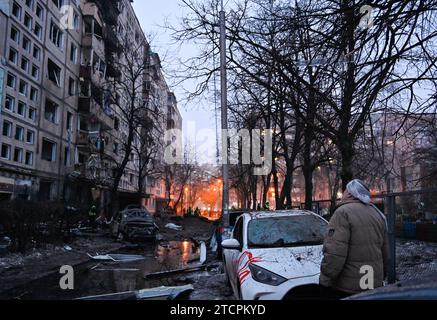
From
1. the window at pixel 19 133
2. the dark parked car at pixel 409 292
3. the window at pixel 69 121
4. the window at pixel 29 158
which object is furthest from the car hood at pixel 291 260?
the window at pixel 69 121

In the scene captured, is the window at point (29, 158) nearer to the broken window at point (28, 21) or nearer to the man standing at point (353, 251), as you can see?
the broken window at point (28, 21)

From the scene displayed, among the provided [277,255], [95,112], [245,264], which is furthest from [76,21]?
[277,255]

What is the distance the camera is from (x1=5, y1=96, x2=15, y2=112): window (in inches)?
993

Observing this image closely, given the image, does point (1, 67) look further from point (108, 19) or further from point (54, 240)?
point (108, 19)

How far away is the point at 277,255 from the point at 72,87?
33.7m

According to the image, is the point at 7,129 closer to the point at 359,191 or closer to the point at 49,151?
the point at 49,151

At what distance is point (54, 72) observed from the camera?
107ft

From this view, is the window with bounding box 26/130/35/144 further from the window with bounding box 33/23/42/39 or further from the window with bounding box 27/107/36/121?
the window with bounding box 33/23/42/39

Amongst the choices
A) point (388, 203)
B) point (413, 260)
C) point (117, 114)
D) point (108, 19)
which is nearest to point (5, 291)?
point (388, 203)

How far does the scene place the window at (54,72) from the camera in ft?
105

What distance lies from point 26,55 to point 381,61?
2542cm

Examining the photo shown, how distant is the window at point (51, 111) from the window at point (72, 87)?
287 centimetres

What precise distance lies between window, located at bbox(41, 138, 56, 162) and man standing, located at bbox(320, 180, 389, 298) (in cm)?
3061
